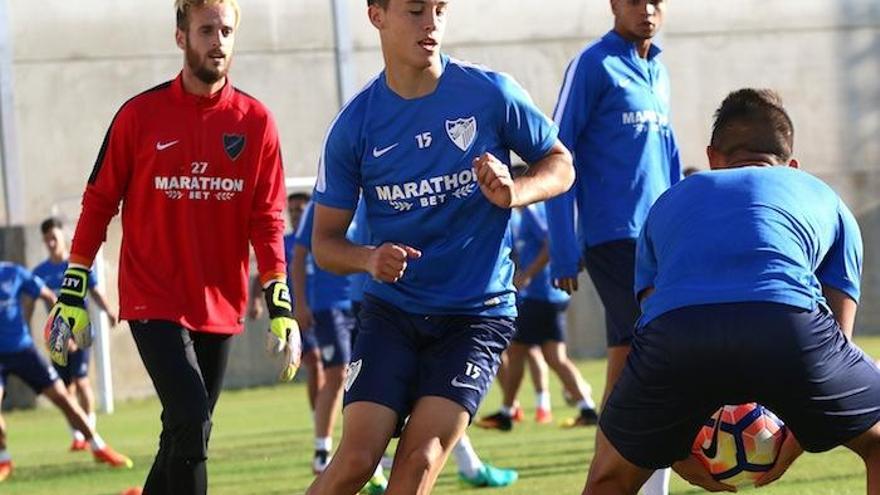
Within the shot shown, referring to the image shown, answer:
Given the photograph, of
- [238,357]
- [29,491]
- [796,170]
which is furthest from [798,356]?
[238,357]

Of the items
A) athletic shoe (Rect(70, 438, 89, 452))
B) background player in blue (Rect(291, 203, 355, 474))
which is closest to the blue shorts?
background player in blue (Rect(291, 203, 355, 474))

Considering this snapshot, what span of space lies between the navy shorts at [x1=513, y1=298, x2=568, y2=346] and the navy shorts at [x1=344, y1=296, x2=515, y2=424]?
9019 millimetres

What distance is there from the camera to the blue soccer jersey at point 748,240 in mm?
5508

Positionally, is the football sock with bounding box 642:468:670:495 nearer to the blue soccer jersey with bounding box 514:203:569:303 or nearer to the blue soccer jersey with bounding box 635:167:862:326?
the blue soccer jersey with bounding box 635:167:862:326

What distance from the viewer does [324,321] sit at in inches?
516

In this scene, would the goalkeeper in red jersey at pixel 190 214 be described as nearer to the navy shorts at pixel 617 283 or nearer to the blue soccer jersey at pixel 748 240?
the navy shorts at pixel 617 283

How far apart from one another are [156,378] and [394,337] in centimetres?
144

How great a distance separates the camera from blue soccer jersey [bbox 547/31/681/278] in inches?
325

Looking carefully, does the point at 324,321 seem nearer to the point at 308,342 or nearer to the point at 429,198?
the point at 308,342

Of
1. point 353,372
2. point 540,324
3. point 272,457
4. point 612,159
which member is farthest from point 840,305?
point 540,324

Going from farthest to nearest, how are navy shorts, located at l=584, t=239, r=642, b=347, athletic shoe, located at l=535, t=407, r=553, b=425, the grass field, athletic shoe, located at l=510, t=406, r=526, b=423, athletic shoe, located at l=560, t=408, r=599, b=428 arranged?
1. athletic shoe, located at l=510, t=406, r=526, b=423
2. athletic shoe, located at l=535, t=407, r=553, b=425
3. athletic shoe, located at l=560, t=408, r=599, b=428
4. the grass field
5. navy shorts, located at l=584, t=239, r=642, b=347

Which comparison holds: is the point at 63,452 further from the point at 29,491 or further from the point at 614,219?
the point at 614,219

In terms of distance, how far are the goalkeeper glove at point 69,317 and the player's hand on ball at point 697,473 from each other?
2.75 metres

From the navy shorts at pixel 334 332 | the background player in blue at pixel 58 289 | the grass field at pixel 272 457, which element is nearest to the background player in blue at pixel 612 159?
the grass field at pixel 272 457
